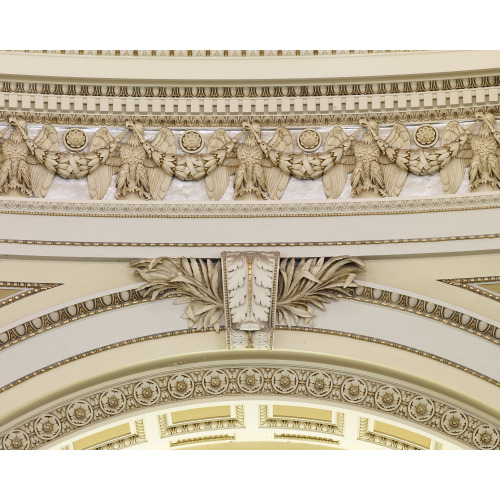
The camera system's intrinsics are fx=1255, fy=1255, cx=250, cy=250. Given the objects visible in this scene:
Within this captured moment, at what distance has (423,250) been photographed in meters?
8.68

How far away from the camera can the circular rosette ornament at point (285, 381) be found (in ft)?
27.9

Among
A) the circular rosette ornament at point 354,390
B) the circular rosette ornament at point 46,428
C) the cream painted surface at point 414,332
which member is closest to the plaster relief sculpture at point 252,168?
the cream painted surface at point 414,332

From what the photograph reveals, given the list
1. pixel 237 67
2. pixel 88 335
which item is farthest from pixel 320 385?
pixel 237 67

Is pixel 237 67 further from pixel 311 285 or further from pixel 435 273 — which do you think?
pixel 435 273

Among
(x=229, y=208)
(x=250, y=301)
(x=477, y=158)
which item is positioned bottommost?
(x=250, y=301)

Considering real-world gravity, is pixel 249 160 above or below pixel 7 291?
above

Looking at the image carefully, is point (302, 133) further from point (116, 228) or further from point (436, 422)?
point (436, 422)

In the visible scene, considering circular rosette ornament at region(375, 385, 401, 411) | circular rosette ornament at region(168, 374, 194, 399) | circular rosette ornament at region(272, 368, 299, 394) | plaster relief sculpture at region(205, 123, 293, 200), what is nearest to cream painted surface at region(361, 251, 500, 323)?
circular rosette ornament at region(375, 385, 401, 411)

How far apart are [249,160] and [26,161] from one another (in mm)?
1622

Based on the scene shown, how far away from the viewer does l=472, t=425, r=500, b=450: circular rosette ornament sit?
8203 mm

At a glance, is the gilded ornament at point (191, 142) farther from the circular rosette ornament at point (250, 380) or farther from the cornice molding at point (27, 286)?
the circular rosette ornament at point (250, 380)

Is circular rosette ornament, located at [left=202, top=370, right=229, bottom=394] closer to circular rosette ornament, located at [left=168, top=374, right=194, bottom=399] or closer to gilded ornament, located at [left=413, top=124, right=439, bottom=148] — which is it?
circular rosette ornament, located at [left=168, top=374, right=194, bottom=399]

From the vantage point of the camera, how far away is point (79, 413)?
838 cm

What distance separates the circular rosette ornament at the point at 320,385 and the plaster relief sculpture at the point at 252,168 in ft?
4.52
